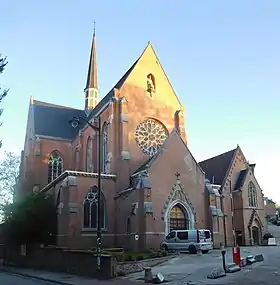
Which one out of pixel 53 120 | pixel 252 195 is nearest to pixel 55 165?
pixel 53 120

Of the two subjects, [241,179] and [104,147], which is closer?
[104,147]

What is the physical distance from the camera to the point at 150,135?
4084 centimetres

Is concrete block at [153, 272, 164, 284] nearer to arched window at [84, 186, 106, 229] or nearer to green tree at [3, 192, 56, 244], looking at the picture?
arched window at [84, 186, 106, 229]

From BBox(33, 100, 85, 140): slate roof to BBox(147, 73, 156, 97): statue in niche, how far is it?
12.6 metres

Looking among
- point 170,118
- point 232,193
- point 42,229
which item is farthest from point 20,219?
point 232,193

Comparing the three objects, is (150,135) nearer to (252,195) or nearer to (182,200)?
(182,200)

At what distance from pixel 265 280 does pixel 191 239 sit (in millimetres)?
13244

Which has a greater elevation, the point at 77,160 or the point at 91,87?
the point at 91,87

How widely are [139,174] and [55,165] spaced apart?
1775 cm

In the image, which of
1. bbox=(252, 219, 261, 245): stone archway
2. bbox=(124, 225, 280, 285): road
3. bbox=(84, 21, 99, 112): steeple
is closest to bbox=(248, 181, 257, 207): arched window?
bbox=(252, 219, 261, 245): stone archway

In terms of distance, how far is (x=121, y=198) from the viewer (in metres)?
34.7

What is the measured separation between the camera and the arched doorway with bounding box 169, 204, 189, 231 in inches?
1302

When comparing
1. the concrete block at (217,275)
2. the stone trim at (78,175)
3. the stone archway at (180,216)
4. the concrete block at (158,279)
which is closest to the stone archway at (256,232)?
the stone archway at (180,216)

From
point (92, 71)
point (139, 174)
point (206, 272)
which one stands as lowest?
point (206, 272)
